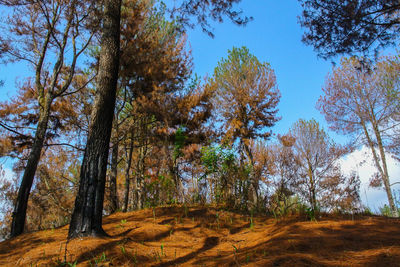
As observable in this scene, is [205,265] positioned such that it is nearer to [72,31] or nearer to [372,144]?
[72,31]

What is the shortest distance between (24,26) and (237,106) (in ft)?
36.0

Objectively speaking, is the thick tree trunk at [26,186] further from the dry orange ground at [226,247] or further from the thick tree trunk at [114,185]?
the thick tree trunk at [114,185]

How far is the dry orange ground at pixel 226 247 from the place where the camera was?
199 cm

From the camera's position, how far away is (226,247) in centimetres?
287

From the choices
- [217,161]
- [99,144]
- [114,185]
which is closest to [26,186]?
[114,185]

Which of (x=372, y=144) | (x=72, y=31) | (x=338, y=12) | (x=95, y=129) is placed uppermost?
(x=72, y=31)

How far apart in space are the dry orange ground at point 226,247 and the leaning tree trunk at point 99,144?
300 millimetres

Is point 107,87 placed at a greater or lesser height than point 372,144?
lesser

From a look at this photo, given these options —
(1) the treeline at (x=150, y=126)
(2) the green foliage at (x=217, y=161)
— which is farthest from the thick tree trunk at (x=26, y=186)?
(2) the green foliage at (x=217, y=161)

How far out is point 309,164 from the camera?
14484 millimetres

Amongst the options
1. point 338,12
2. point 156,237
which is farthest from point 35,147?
point 338,12

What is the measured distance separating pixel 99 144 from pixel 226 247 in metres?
2.27

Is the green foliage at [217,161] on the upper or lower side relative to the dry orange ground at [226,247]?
upper

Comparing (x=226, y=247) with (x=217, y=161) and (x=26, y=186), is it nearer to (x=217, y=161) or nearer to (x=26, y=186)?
(x=217, y=161)
